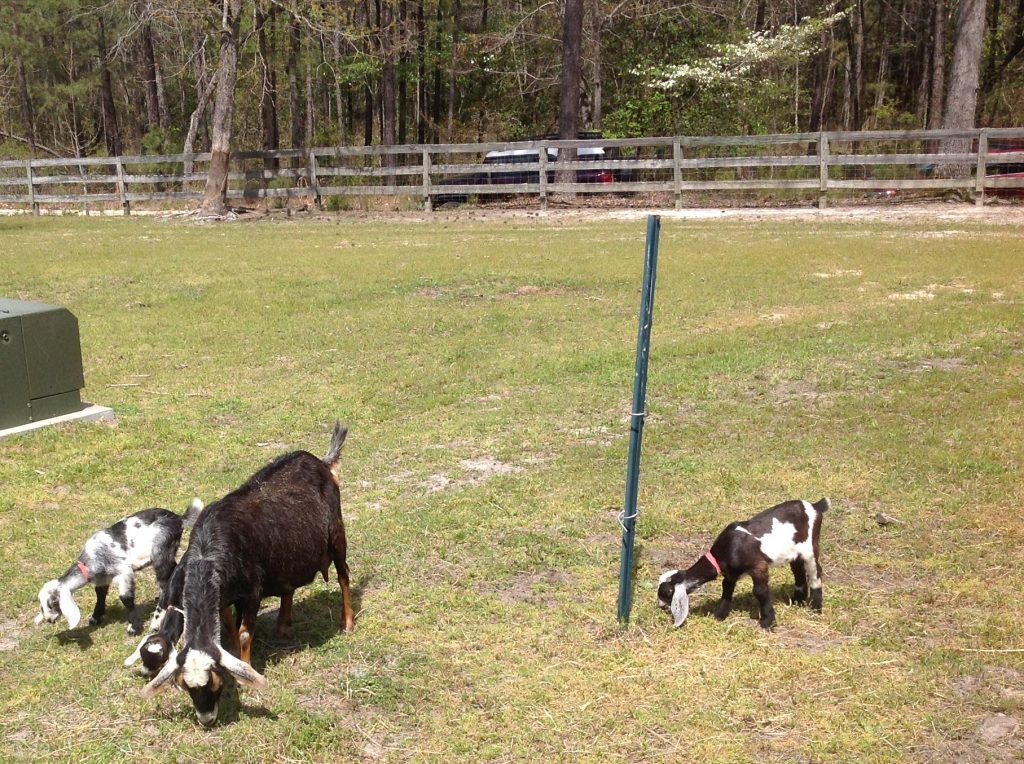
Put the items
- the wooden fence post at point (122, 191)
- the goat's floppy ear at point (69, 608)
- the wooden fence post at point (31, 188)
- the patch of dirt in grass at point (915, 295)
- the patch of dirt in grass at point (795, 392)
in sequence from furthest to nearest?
the wooden fence post at point (31, 188), the wooden fence post at point (122, 191), the patch of dirt in grass at point (915, 295), the patch of dirt in grass at point (795, 392), the goat's floppy ear at point (69, 608)

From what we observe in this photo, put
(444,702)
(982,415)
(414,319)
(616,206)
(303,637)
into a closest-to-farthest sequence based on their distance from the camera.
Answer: (444,702), (303,637), (982,415), (414,319), (616,206)

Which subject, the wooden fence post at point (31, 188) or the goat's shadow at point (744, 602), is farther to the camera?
the wooden fence post at point (31, 188)

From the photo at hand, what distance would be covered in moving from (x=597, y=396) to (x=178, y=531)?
476cm

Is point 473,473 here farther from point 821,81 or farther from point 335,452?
point 821,81

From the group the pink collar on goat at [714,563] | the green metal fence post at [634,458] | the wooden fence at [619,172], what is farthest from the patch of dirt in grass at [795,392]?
the wooden fence at [619,172]

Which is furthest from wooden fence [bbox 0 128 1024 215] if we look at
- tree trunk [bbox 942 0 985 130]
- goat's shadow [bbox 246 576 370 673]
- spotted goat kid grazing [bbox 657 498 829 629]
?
goat's shadow [bbox 246 576 370 673]

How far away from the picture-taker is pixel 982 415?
8.04 meters

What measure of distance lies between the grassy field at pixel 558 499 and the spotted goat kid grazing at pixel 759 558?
147mm

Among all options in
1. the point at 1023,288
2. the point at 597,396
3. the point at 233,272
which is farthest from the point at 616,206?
the point at 597,396

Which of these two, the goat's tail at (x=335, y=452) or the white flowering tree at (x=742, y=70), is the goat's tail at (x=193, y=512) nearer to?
the goat's tail at (x=335, y=452)

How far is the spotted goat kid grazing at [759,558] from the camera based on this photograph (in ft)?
15.8

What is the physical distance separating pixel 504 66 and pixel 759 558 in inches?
1619

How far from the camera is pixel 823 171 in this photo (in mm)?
23891

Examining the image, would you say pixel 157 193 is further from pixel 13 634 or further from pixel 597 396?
pixel 13 634
